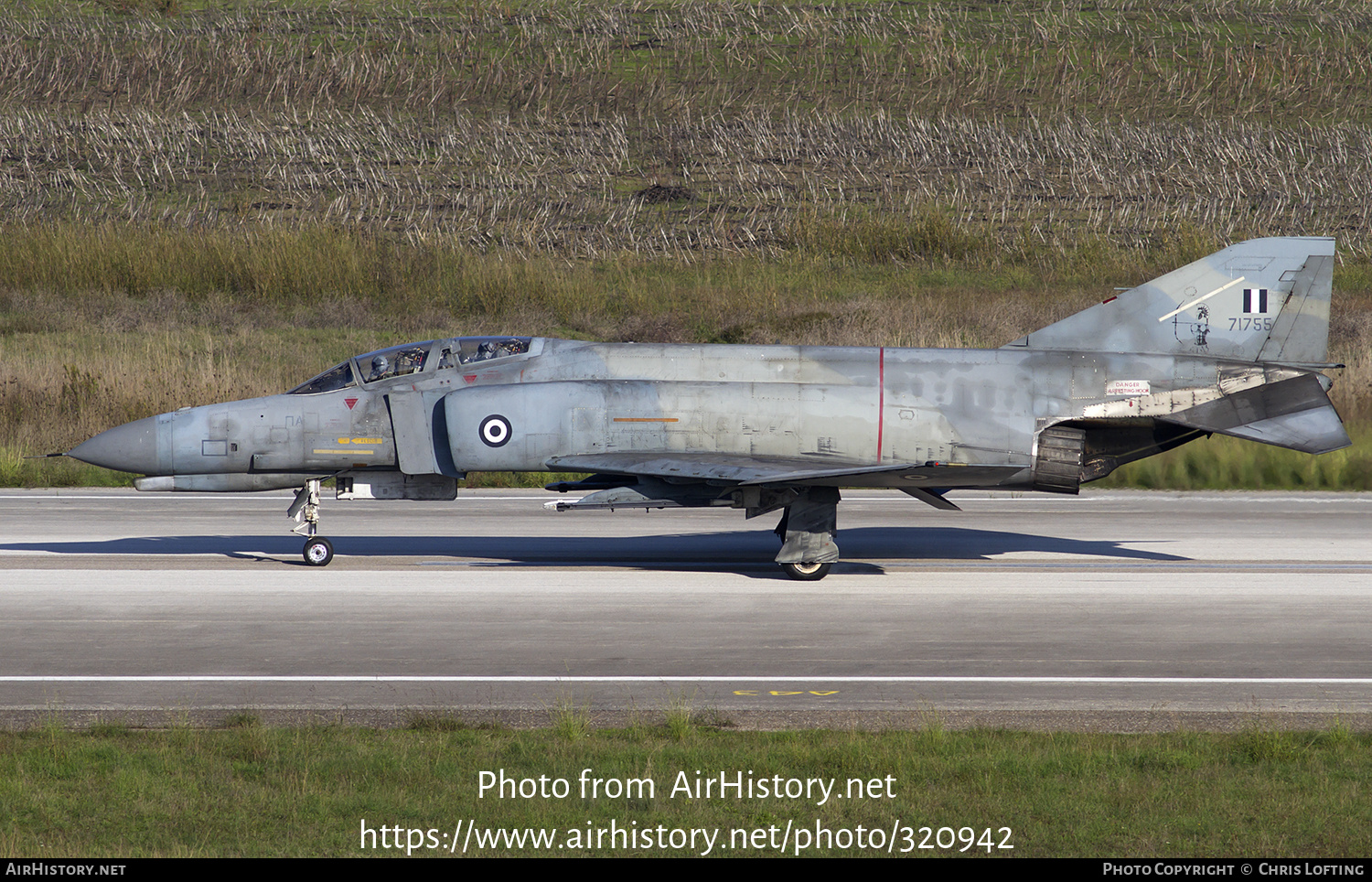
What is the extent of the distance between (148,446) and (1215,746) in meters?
10.7

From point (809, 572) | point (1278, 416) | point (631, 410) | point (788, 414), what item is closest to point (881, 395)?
point (788, 414)

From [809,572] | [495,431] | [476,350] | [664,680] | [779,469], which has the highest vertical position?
[476,350]

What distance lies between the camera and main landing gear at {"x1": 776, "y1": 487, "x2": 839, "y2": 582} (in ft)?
44.0

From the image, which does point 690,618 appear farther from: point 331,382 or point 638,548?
point 331,382

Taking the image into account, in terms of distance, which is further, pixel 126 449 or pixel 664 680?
pixel 126 449

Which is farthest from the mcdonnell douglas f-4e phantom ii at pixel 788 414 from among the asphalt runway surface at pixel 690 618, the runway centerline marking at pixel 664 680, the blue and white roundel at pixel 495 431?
the runway centerline marking at pixel 664 680

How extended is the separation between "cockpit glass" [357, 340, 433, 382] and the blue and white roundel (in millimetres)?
1148

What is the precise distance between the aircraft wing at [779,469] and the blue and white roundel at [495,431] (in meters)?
0.55

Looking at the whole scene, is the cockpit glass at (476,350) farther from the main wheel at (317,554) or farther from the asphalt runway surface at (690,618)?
the main wheel at (317,554)

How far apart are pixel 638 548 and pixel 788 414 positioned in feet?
10.7

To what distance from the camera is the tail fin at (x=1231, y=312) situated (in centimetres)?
1408

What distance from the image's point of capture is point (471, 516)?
1816cm

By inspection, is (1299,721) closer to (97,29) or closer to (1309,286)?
(1309,286)

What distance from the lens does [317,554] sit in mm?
14211
